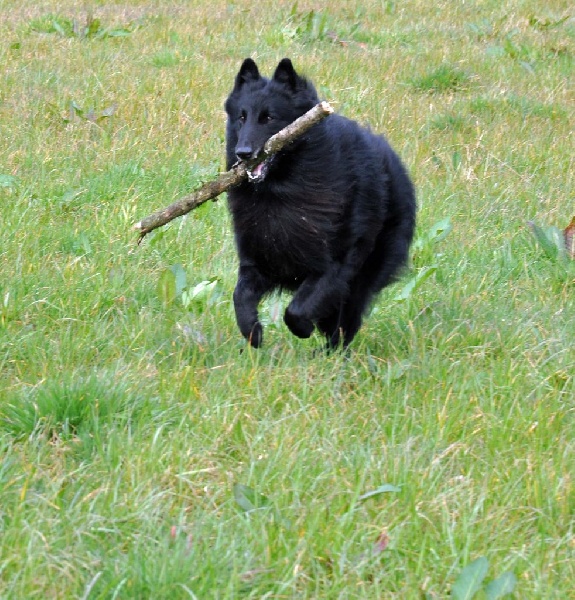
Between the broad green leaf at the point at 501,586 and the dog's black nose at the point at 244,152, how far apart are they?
2.31 metres

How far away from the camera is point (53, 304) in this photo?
457 cm

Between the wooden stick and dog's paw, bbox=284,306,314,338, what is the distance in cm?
63

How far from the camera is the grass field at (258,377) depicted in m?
2.70

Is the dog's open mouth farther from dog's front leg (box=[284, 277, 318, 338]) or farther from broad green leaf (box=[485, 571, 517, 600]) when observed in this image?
broad green leaf (box=[485, 571, 517, 600])

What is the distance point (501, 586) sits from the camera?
2541mm

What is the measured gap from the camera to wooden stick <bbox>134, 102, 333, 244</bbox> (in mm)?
4234

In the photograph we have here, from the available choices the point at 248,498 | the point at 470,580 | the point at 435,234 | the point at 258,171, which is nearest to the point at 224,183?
the point at 258,171

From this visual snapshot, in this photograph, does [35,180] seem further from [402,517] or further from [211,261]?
[402,517]

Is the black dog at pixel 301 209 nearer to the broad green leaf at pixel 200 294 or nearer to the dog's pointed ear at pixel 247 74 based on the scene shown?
the dog's pointed ear at pixel 247 74

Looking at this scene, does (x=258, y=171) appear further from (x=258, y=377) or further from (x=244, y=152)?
(x=258, y=377)

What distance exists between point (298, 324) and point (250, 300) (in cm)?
25

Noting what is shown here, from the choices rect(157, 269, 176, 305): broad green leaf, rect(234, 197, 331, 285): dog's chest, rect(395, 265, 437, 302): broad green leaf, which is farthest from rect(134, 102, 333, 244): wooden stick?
rect(395, 265, 437, 302): broad green leaf

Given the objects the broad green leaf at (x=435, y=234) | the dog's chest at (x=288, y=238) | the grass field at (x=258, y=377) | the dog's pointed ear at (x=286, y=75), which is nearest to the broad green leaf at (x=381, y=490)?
the grass field at (x=258, y=377)

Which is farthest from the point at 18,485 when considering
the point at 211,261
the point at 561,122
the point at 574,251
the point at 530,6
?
the point at 530,6
